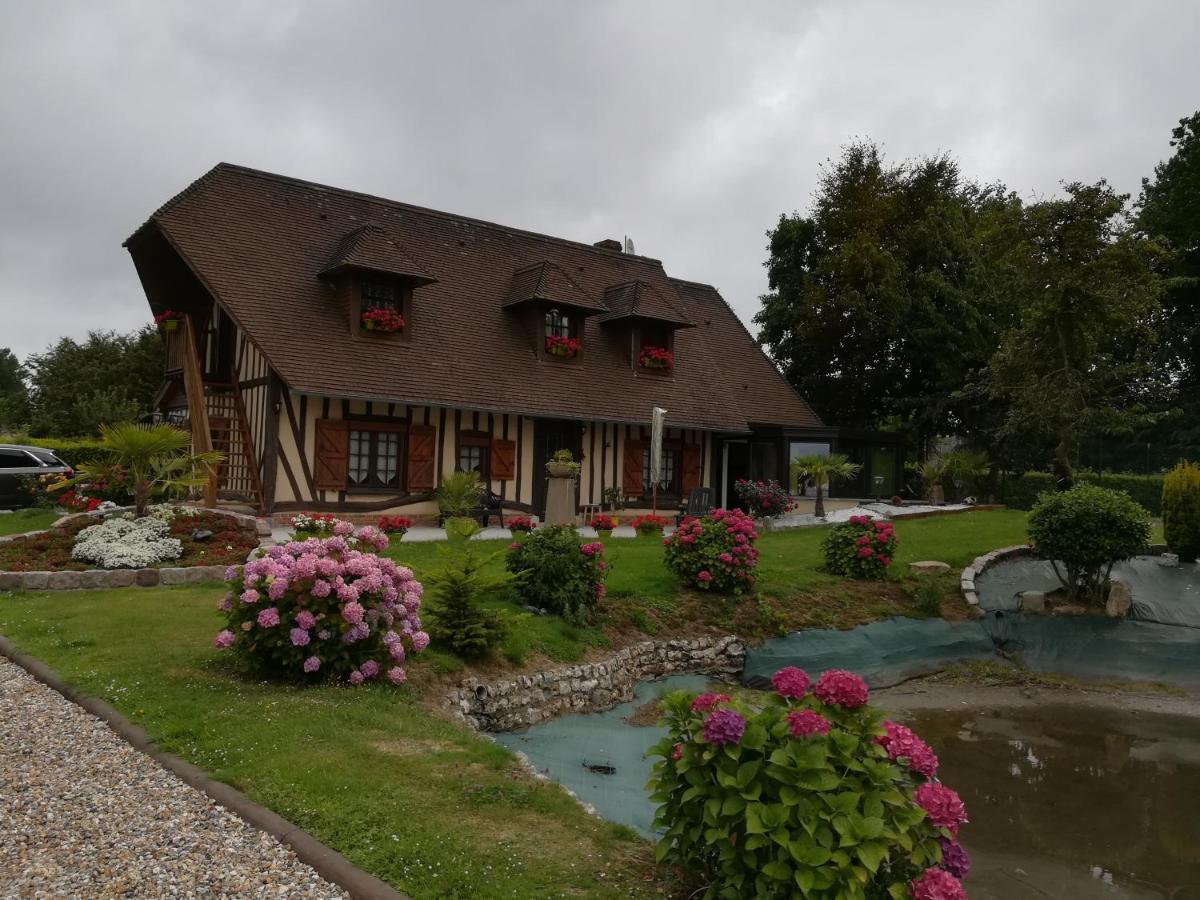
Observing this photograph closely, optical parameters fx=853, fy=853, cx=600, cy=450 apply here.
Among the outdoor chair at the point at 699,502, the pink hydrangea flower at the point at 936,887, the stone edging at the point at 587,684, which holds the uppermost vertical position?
the outdoor chair at the point at 699,502

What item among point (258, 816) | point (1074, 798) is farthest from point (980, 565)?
point (258, 816)

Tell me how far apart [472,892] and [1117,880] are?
14.2 ft

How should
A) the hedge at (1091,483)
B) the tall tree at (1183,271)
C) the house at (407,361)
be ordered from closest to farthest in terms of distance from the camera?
the house at (407,361) → the hedge at (1091,483) → the tall tree at (1183,271)

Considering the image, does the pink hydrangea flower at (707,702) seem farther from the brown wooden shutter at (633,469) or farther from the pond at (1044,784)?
Answer: the brown wooden shutter at (633,469)

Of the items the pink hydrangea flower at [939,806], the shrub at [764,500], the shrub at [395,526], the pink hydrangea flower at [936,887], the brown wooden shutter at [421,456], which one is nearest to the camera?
the pink hydrangea flower at [936,887]

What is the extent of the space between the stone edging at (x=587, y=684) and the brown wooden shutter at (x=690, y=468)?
10.5m

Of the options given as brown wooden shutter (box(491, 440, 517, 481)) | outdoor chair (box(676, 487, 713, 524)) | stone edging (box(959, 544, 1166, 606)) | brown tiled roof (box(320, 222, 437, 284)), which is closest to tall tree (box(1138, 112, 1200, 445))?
stone edging (box(959, 544, 1166, 606))

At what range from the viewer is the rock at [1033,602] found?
39.9 feet

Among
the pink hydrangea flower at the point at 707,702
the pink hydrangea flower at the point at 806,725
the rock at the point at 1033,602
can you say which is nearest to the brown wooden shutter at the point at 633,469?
the rock at the point at 1033,602

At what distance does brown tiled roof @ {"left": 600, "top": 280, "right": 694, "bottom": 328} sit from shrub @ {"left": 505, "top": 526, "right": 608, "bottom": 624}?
11614mm

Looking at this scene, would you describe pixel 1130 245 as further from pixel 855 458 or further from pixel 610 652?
pixel 610 652

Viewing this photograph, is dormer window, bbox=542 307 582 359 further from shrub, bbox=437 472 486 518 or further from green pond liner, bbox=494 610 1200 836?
green pond liner, bbox=494 610 1200 836

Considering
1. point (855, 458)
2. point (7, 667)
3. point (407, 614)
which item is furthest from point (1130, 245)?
point (7, 667)

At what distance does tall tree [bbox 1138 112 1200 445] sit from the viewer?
31078 mm
